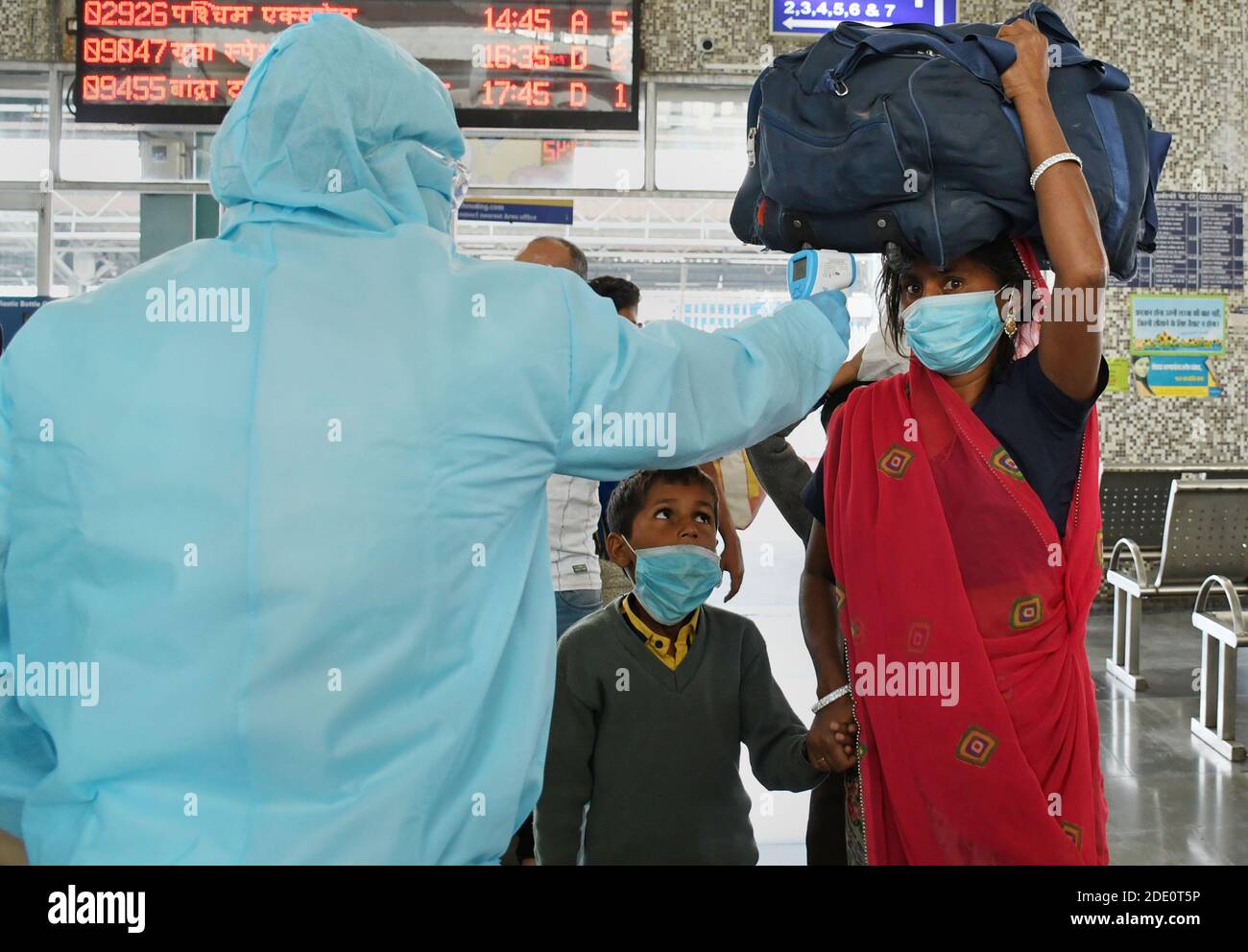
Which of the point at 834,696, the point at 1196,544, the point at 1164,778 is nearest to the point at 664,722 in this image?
the point at 834,696

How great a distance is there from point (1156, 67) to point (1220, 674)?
3652 mm

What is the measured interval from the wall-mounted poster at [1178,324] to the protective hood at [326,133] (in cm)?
592

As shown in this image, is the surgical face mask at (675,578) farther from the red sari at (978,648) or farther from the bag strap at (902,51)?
the bag strap at (902,51)

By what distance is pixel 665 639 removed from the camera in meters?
2.14

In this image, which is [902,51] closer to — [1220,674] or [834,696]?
[834,696]

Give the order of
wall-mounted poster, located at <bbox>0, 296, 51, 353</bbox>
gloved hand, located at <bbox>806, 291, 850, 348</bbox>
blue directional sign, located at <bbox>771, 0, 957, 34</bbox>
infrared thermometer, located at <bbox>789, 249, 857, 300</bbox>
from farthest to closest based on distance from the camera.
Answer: blue directional sign, located at <bbox>771, 0, 957, 34</bbox> < wall-mounted poster, located at <bbox>0, 296, 51, 353</bbox> < infrared thermometer, located at <bbox>789, 249, 857, 300</bbox> < gloved hand, located at <bbox>806, 291, 850, 348</bbox>

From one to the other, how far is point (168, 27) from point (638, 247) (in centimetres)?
325

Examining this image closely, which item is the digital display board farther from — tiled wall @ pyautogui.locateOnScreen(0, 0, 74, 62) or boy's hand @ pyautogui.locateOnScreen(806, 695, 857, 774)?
boy's hand @ pyautogui.locateOnScreen(806, 695, 857, 774)

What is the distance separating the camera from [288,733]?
1.15 metres

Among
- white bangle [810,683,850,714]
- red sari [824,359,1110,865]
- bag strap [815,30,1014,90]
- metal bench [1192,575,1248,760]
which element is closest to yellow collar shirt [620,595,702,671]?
white bangle [810,683,850,714]

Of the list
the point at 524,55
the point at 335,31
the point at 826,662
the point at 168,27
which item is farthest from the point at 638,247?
the point at 335,31

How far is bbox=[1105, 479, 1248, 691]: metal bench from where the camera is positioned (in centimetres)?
457

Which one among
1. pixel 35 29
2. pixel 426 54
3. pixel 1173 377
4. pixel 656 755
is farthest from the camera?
pixel 1173 377

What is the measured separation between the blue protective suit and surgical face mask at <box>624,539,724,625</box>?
850 millimetres
